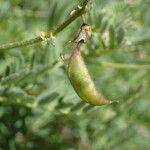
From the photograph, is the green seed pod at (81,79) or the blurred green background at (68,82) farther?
the blurred green background at (68,82)

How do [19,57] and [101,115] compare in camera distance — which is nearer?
[19,57]

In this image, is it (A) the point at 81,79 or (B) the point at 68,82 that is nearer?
(A) the point at 81,79

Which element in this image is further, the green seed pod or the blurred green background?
the blurred green background

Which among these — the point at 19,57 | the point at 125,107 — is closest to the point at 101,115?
the point at 125,107

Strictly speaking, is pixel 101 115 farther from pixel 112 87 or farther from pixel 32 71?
pixel 32 71

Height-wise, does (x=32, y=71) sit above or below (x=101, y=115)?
above
